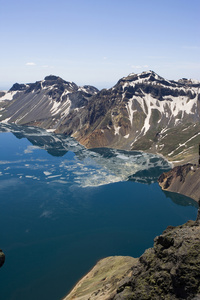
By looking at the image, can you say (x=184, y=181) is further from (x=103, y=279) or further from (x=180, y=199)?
(x=103, y=279)

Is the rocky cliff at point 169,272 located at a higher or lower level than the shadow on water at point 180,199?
higher

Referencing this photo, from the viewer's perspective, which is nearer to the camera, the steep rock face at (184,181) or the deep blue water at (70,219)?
the deep blue water at (70,219)

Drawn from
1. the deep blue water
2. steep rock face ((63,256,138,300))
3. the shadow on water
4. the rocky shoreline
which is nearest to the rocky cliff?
the rocky shoreline

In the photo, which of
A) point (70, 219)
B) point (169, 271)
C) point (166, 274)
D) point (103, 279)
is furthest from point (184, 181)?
point (166, 274)

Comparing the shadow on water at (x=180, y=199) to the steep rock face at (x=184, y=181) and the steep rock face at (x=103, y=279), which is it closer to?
the steep rock face at (x=184, y=181)

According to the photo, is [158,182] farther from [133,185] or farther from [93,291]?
[93,291]

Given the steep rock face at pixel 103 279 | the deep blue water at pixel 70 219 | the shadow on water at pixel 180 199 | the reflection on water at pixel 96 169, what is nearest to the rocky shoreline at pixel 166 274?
the steep rock face at pixel 103 279

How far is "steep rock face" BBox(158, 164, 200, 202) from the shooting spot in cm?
13050

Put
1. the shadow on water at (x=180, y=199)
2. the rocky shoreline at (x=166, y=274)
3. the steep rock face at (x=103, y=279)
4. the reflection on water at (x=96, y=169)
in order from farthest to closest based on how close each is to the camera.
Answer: the reflection on water at (x=96, y=169) → the shadow on water at (x=180, y=199) → the steep rock face at (x=103, y=279) → the rocky shoreline at (x=166, y=274)

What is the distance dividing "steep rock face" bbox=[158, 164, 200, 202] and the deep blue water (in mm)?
4840

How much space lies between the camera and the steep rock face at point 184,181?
13050cm

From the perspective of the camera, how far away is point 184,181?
451 feet

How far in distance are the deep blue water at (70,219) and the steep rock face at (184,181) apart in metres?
4.84

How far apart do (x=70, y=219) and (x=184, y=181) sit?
224ft
